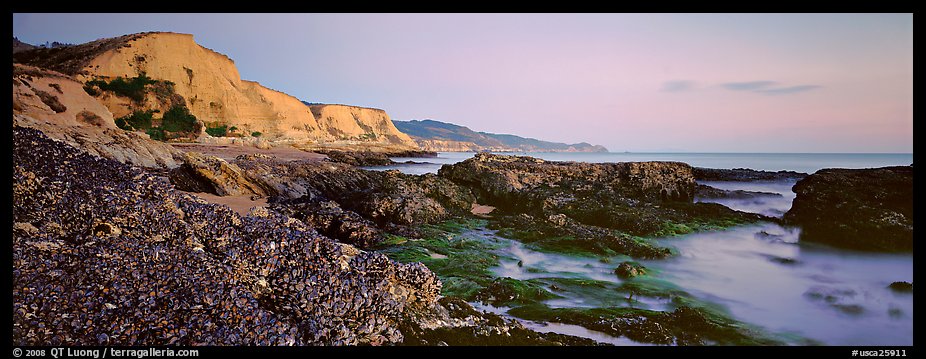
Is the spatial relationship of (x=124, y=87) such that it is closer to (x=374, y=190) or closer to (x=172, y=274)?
(x=374, y=190)

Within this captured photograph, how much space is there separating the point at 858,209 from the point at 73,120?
24.5 m

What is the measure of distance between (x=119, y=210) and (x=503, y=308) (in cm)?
379

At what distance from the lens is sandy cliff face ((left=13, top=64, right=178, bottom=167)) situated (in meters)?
9.31

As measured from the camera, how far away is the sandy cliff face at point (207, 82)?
43.7 meters

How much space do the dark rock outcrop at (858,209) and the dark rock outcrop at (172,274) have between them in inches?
313

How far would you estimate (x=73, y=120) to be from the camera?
16500mm

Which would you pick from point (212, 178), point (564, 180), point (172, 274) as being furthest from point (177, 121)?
point (172, 274)

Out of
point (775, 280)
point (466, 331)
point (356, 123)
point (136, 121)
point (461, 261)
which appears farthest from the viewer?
point (356, 123)

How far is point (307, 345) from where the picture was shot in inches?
113

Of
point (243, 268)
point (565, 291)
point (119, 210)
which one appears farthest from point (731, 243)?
point (119, 210)

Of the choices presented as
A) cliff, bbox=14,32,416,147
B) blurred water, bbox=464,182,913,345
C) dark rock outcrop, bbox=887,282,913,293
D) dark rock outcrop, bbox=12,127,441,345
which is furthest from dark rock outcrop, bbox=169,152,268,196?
cliff, bbox=14,32,416,147

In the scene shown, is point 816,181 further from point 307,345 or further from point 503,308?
point 307,345

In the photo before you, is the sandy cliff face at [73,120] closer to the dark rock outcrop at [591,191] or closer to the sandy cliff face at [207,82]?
the dark rock outcrop at [591,191]

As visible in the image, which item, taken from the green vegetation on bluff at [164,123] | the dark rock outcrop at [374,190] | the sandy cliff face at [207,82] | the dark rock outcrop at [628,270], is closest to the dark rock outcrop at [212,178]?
the dark rock outcrop at [374,190]
